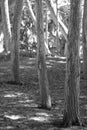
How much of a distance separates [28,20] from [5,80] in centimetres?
1769

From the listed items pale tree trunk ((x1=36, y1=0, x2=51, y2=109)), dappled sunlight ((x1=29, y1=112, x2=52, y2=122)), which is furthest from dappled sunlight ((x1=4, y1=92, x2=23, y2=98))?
dappled sunlight ((x1=29, y1=112, x2=52, y2=122))

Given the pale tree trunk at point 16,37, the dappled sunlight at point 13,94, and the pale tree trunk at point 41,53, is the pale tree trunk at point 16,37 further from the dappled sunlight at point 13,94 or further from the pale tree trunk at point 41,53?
the pale tree trunk at point 41,53

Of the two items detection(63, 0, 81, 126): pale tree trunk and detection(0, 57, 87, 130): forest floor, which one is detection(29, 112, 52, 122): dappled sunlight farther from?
detection(63, 0, 81, 126): pale tree trunk

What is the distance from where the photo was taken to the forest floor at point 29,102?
775 cm

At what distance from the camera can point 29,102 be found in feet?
32.9

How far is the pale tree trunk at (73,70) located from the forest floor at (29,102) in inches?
13.1

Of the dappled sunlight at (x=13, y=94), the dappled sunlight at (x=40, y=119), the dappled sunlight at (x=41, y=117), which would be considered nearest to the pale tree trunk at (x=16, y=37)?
the dappled sunlight at (x=13, y=94)

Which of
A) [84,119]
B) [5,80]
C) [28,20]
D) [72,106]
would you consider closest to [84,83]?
[5,80]

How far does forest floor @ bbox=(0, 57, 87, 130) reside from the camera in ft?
25.4

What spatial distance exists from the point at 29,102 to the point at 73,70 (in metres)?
3.28

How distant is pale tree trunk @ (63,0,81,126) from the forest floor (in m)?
0.33

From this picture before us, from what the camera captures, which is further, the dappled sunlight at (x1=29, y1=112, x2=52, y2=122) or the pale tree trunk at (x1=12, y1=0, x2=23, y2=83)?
the pale tree trunk at (x1=12, y1=0, x2=23, y2=83)

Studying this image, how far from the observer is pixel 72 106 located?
293 inches

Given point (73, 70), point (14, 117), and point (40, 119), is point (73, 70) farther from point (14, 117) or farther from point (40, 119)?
point (14, 117)
